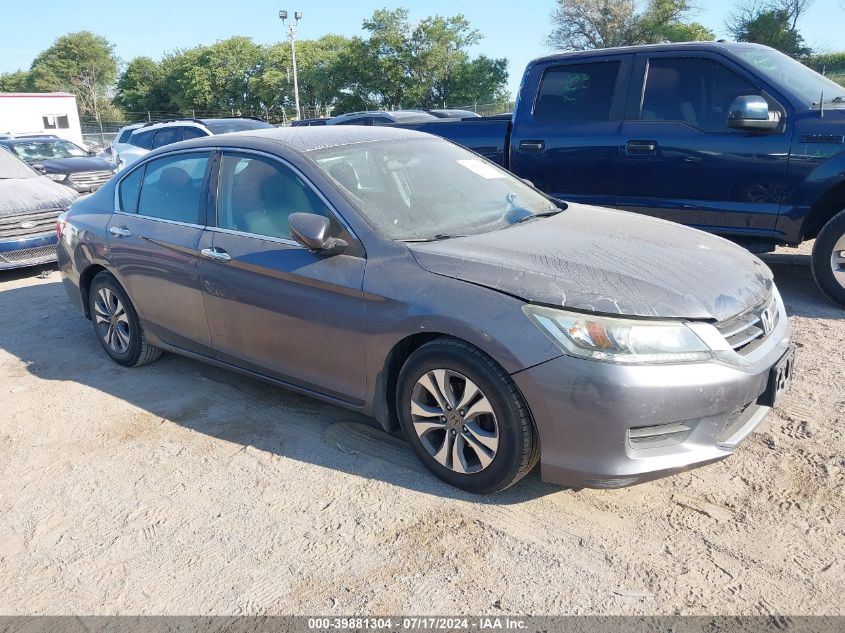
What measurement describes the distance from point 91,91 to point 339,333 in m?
88.8

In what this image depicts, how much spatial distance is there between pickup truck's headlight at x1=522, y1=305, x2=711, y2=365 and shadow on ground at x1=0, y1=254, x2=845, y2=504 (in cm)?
81

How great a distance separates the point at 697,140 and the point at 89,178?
1055cm

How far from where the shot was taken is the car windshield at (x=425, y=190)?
3541 mm

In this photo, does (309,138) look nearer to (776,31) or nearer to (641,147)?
(641,147)

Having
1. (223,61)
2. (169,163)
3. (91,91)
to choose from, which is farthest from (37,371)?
(91,91)

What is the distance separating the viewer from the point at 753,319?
121 inches

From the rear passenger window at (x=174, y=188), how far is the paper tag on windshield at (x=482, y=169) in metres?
1.57

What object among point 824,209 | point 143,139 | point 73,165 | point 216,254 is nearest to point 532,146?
point 824,209

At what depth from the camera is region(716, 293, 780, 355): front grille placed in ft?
9.49

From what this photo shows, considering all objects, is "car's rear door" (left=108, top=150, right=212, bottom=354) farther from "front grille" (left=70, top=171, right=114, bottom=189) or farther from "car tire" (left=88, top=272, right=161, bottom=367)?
"front grille" (left=70, top=171, right=114, bottom=189)

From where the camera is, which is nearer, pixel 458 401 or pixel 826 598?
pixel 826 598

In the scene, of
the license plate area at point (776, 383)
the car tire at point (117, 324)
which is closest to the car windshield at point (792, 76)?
the license plate area at point (776, 383)

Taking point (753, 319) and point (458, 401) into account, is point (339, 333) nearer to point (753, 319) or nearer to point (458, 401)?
point (458, 401)

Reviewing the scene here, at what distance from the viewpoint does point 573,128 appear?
619 cm
